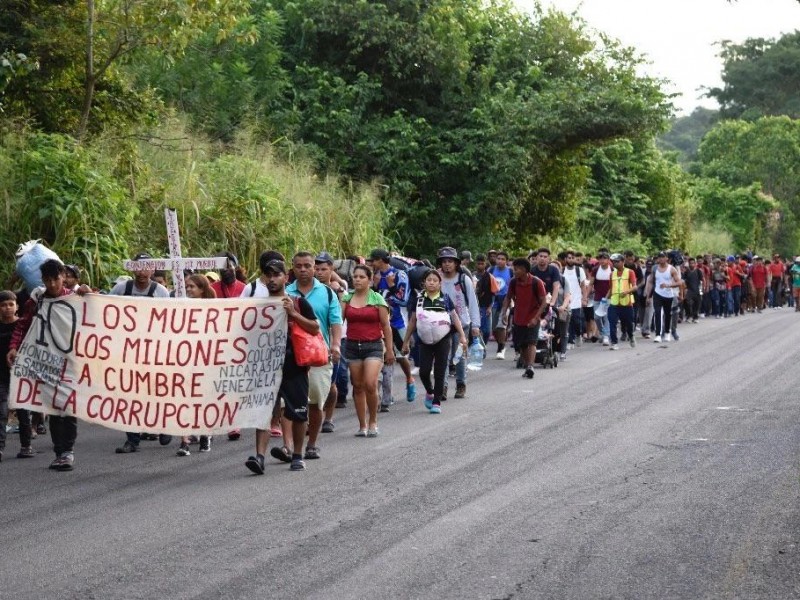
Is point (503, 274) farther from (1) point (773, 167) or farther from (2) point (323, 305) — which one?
(1) point (773, 167)

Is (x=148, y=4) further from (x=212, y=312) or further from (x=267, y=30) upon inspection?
(x=267, y=30)

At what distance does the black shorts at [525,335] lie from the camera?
61.1 ft

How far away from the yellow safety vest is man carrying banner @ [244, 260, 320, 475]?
14.1 metres

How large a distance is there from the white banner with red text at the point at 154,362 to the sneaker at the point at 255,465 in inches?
17.2

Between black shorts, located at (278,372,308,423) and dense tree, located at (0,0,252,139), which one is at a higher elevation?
dense tree, located at (0,0,252,139)

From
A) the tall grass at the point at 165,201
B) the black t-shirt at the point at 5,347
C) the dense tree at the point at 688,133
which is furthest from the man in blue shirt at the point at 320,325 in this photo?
the dense tree at the point at 688,133

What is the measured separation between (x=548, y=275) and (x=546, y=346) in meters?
1.10

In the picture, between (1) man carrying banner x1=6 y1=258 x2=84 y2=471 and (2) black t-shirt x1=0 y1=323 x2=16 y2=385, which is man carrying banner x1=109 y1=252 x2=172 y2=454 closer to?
(1) man carrying banner x1=6 y1=258 x2=84 y2=471

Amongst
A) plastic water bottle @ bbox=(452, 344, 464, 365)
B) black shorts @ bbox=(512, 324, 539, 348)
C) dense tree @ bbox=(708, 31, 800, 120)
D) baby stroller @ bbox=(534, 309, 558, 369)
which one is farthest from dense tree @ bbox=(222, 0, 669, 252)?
dense tree @ bbox=(708, 31, 800, 120)

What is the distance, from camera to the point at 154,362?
11.2 m

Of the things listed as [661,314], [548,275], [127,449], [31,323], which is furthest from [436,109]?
[31,323]

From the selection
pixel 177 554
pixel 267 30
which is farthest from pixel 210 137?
pixel 177 554

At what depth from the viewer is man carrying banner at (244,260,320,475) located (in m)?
10.8

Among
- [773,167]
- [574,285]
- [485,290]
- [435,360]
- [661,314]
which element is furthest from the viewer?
[773,167]
